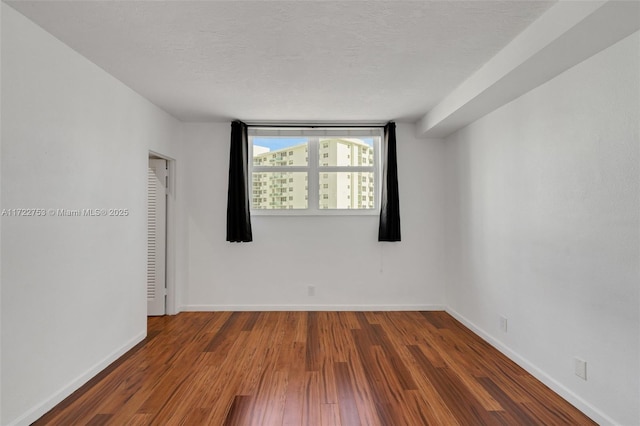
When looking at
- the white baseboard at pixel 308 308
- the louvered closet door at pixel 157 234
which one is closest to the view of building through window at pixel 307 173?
the louvered closet door at pixel 157 234

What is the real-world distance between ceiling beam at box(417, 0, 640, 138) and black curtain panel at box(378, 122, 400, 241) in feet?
3.64

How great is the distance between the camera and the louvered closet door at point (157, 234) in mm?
4227

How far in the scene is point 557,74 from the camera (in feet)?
7.91

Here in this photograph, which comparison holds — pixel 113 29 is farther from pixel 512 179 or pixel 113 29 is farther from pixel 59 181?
pixel 512 179

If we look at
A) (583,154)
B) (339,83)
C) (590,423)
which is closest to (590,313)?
(590,423)

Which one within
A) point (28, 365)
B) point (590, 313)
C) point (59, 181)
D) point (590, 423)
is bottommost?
point (590, 423)

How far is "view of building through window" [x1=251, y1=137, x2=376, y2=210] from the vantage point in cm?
460

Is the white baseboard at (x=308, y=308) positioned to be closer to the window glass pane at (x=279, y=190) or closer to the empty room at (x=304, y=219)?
the empty room at (x=304, y=219)

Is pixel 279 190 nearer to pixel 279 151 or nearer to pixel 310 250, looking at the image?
pixel 279 151

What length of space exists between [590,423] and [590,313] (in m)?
0.67

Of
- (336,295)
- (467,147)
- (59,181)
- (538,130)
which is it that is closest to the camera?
(59,181)

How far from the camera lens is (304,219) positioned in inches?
178

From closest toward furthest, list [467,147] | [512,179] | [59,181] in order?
[59,181] < [512,179] < [467,147]

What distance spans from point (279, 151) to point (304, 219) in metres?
1.02
